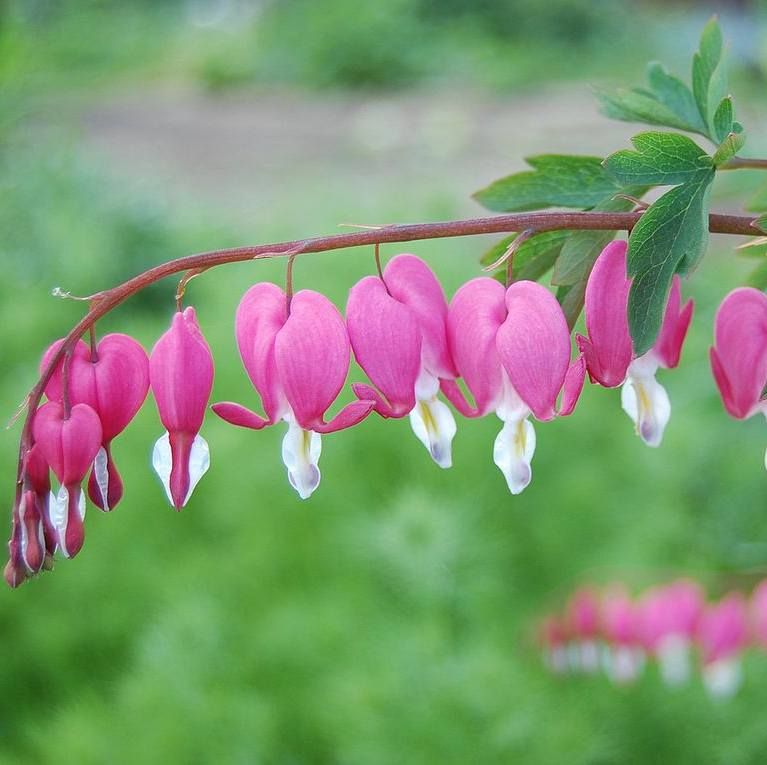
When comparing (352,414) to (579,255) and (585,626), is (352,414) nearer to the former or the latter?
(579,255)

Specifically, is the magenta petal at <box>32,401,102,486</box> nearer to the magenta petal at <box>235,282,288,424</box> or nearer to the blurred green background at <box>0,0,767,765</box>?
the magenta petal at <box>235,282,288,424</box>

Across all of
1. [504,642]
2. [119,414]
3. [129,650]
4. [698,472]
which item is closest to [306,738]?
[504,642]

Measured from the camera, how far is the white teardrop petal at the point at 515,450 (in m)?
0.57

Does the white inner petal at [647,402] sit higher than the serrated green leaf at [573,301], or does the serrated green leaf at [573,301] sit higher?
the serrated green leaf at [573,301]

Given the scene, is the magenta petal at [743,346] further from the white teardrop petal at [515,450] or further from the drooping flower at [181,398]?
the drooping flower at [181,398]

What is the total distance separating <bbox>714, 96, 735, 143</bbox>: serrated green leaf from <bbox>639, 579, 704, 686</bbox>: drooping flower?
91cm

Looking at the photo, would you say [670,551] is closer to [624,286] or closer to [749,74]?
[624,286]

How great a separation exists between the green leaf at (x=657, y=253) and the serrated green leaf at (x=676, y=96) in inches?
5.6

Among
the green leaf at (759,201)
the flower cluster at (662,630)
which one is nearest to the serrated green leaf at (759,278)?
the green leaf at (759,201)

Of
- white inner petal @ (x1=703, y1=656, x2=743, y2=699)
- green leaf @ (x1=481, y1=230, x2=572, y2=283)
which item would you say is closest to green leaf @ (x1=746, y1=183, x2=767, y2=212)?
green leaf @ (x1=481, y1=230, x2=572, y2=283)

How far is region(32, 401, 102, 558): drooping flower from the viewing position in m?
0.54

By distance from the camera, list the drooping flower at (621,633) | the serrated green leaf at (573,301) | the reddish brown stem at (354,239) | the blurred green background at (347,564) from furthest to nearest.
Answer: the blurred green background at (347,564), the drooping flower at (621,633), the serrated green leaf at (573,301), the reddish brown stem at (354,239)

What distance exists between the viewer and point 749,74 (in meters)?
3.91

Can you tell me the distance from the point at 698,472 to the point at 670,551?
443 mm
